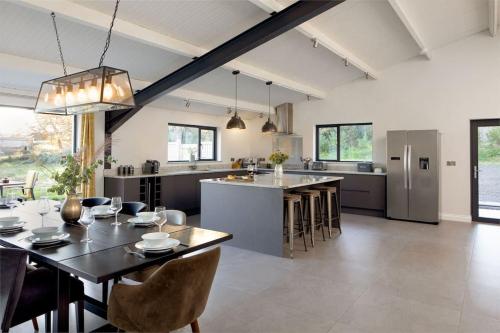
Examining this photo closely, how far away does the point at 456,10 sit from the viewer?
17.4 ft

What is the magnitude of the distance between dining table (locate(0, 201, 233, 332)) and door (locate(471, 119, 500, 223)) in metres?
6.19

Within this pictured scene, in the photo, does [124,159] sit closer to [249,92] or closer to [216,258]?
[249,92]

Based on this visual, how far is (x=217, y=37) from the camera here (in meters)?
4.60

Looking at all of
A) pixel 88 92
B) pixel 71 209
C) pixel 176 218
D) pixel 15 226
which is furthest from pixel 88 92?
pixel 176 218

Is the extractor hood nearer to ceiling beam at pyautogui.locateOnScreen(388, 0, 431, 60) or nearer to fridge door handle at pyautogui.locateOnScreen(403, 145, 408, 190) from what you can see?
fridge door handle at pyautogui.locateOnScreen(403, 145, 408, 190)

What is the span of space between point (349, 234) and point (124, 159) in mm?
4522

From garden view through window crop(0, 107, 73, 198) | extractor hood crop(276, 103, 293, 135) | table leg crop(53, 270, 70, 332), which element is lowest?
table leg crop(53, 270, 70, 332)

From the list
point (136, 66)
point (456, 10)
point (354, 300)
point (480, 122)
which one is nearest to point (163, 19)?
point (136, 66)

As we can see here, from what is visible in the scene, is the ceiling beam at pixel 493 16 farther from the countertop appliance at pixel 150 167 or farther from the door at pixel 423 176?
the countertop appliance at pixel 150 167

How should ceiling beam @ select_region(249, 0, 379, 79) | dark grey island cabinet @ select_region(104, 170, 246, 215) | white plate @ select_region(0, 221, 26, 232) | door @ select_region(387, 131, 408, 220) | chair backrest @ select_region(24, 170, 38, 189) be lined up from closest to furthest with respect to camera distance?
white plate @ select_region(0, 221, 26, 232), ceiling beam @ select_region(249, 0, 379, 79), chair backrest @ select_region(24, 170, 38, 189), dark grey island cabinet @ select_region(104, 170, 246, 215), door @ select_region(387, 131, 408, 220)

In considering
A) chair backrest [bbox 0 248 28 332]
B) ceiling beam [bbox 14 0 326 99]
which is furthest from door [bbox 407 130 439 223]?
chair backrest [bbox 0 248 28 332]

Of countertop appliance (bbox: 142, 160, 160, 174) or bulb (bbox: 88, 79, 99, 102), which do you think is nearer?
bulb (bbox: 88, 79, 99, 102)

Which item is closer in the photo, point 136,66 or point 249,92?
point 136,66

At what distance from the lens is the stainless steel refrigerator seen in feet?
20.6
